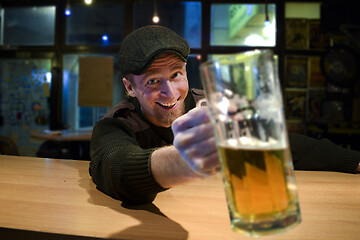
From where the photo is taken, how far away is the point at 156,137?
1226 mm

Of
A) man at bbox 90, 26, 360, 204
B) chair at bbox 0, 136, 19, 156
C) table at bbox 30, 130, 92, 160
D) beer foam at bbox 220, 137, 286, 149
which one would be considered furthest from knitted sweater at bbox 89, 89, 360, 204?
chair at bbox 0, 136, 19, 156

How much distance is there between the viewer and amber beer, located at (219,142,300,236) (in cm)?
44

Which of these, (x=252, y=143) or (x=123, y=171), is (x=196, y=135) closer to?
(x=252, y=143)

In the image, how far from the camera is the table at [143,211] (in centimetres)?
58

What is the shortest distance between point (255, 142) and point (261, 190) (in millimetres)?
69

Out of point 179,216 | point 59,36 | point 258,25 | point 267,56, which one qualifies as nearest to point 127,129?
point 179,216

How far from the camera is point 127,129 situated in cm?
107

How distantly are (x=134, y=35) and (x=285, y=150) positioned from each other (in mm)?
780

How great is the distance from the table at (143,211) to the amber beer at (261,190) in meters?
0.16

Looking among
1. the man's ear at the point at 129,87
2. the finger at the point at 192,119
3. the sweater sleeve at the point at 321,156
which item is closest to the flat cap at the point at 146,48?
the man's ear at the point at 129,87

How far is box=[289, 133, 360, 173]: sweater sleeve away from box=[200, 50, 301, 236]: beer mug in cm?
97

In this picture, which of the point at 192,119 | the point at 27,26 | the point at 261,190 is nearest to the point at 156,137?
the point at 192,119

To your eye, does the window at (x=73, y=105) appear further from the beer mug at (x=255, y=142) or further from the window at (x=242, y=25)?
the beer mug at (x=255, y=142)

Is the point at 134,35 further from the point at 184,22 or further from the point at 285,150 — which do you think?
the point at 184,22
